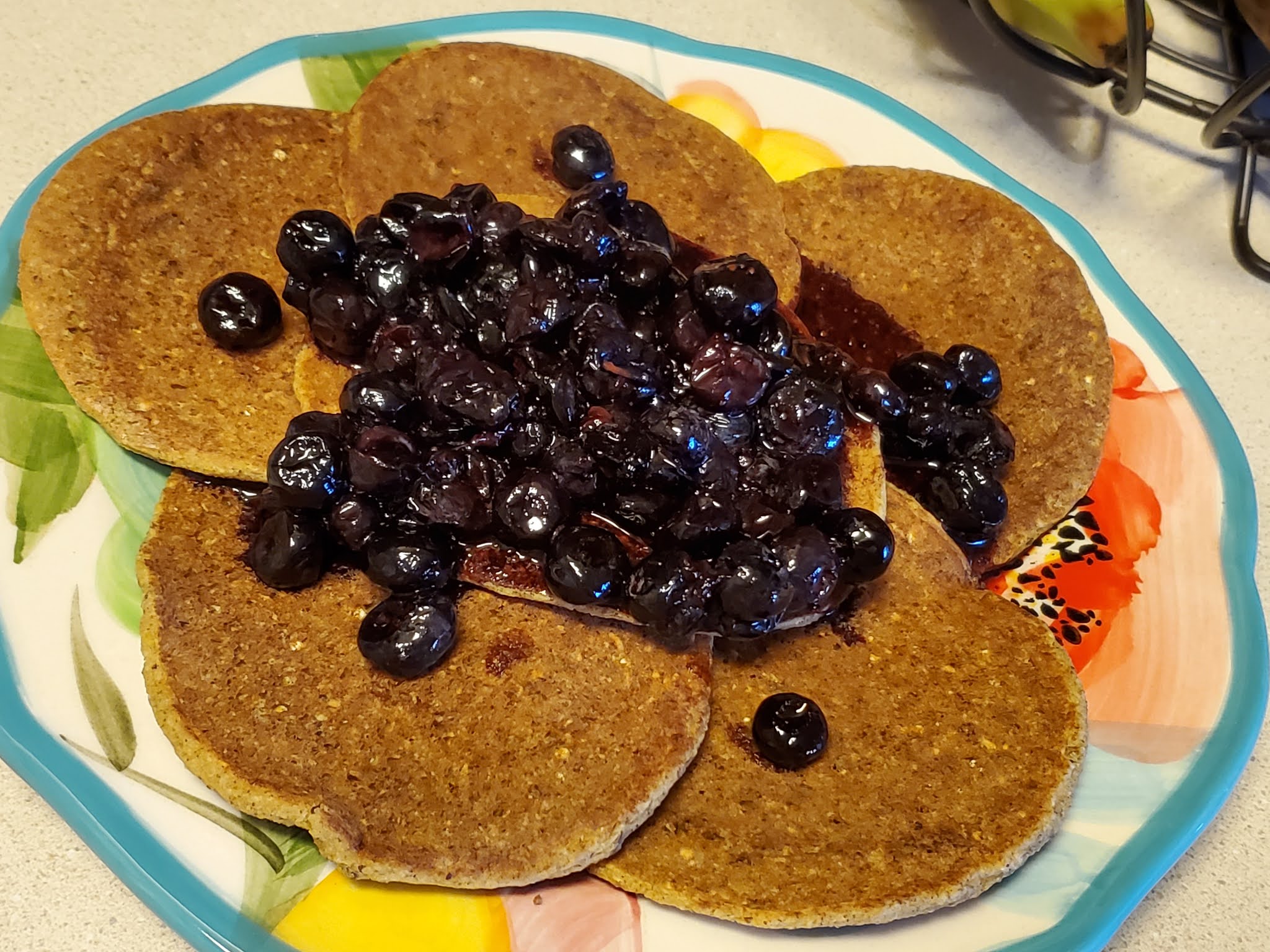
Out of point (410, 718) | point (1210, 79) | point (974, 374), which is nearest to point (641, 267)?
point (974, 374)

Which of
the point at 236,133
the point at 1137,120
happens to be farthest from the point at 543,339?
the point at 1137,120

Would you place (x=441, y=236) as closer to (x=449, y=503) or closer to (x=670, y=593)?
(x=449, y=503)

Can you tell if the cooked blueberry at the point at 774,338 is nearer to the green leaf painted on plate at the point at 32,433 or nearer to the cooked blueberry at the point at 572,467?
the cooked blueberry at the point at 572,467

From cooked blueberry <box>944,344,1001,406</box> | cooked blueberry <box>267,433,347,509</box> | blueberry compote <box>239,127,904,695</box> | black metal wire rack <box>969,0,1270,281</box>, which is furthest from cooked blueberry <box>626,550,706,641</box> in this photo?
black metal wire rack <box>969,0,1270,281</box>

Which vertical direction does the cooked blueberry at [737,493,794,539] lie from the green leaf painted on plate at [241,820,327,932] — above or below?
above

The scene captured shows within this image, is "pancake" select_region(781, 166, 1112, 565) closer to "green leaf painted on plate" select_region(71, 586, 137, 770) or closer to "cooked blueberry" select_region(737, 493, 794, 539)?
"cooked blueberry" select_region(737, 493, 794, 539)

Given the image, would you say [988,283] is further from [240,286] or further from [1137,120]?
[240,286]
